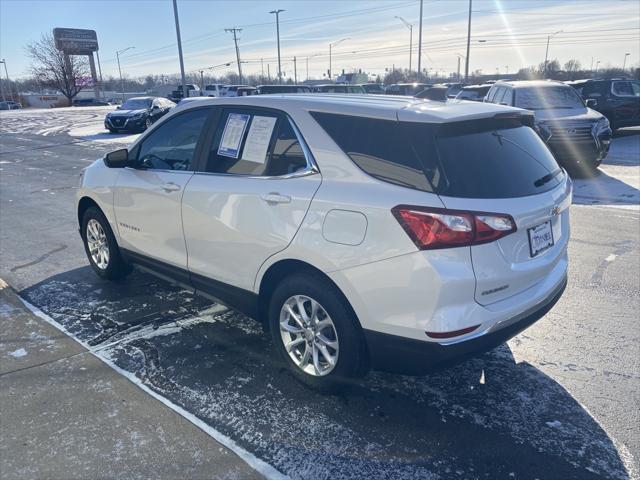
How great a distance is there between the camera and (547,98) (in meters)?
11.7

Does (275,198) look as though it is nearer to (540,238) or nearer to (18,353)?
(540,238)

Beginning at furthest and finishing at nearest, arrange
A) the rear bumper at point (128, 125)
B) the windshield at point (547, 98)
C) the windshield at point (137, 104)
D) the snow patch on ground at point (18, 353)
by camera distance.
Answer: the windshield at point (137, 104) < the rear bumper at point (128, 125) < the windshield at point (547, 98) < the snow patch on ground at point (18, 353)

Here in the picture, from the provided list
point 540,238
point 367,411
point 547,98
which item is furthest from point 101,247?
point 547,98

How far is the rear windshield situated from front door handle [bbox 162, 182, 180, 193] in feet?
4.41

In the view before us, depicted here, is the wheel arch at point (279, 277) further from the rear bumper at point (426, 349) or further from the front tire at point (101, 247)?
the front tire at point (101, 247)

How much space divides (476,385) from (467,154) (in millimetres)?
1509

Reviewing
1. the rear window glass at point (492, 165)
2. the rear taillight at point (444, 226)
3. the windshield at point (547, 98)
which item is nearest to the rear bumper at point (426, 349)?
the rear taillight at point (444, 226)

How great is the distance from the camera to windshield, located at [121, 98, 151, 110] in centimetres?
2416

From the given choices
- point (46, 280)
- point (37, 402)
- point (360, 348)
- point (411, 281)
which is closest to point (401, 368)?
point (360, 348)

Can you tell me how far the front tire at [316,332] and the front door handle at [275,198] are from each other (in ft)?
1.52

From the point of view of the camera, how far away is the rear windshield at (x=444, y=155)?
2.58 m

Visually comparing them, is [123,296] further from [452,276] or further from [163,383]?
[452,276]

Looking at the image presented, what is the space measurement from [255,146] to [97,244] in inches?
102

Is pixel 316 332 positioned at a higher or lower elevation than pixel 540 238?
lower
